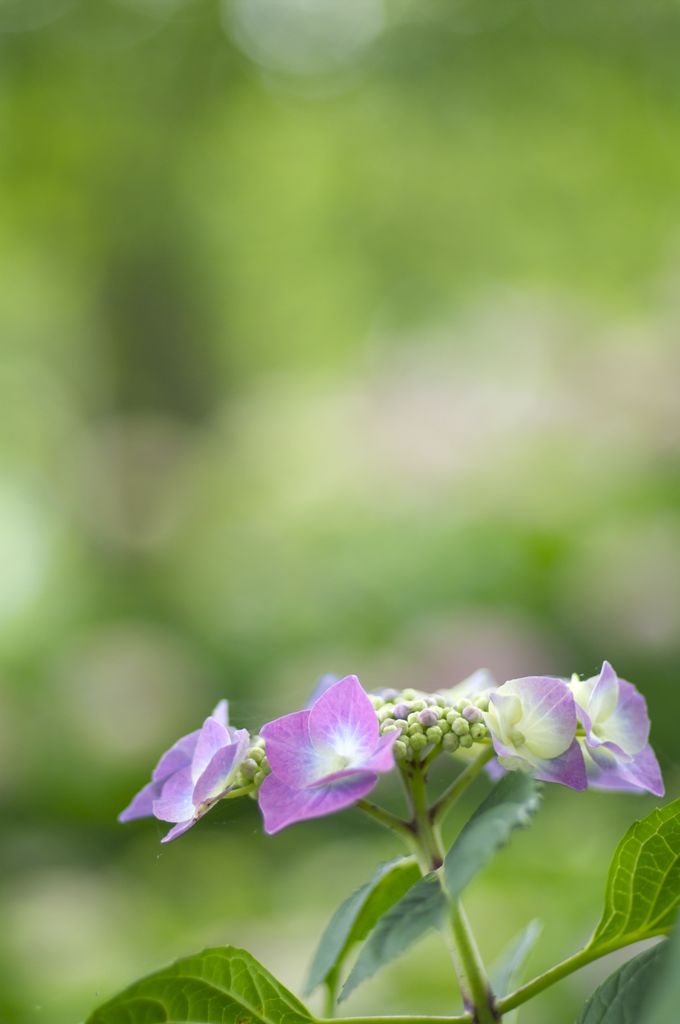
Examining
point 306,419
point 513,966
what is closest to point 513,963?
point 513,966

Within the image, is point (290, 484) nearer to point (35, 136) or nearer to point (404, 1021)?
point (35, 136)

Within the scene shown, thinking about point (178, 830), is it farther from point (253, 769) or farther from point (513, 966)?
point (513, 966)

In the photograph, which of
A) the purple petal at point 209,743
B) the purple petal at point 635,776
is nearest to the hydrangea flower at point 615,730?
the purple petal at point 635,776

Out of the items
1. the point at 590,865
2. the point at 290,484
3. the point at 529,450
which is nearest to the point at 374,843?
the point at 590,865

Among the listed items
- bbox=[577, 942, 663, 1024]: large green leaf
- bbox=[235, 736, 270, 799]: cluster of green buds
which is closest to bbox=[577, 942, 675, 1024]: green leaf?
bbox=[577, 942, 663, 1024]: large green leaf

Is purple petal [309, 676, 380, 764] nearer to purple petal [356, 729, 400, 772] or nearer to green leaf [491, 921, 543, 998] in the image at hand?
purple petal [356, 729, 400, 772]

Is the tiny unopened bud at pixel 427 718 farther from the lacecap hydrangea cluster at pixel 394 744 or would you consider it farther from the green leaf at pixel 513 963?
the green leaf at pixel 513 963
